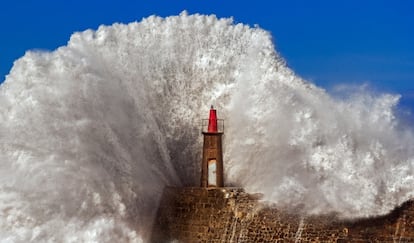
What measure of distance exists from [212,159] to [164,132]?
5.35ft

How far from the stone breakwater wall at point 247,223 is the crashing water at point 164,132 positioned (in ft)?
0.80

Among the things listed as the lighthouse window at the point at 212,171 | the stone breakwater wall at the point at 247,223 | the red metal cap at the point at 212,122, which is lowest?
the stone breakwater wall at the point at 247,223

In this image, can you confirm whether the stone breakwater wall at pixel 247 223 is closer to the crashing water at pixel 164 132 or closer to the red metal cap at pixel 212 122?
the crashing water at pixel 164 132

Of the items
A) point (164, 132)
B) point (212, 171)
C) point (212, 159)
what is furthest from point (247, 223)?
point (164, 132)

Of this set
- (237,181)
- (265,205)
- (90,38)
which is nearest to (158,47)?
(90,38)

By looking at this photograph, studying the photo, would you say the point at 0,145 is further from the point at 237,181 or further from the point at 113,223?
the point at 237,181

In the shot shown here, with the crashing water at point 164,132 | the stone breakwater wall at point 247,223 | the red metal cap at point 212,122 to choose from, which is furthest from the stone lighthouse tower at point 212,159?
the crashing water at point 164,132

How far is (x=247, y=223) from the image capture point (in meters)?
18.9

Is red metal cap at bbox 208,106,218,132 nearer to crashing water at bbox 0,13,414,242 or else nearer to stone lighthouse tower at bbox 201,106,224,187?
stone lighthouse tower at bbox 201,106,224,187

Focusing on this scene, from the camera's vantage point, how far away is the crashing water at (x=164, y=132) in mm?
18094

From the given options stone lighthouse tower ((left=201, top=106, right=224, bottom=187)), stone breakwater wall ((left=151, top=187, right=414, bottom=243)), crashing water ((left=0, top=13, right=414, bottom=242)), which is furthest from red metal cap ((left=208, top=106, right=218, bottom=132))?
stone breakwater wall ((left=151, top=187, right=414, bottom=243))

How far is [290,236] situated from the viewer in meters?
18.5

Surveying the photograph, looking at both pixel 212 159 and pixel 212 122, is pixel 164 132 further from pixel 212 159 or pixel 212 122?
pixel 212 159

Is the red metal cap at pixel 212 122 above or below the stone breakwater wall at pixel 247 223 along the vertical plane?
above
